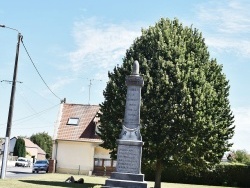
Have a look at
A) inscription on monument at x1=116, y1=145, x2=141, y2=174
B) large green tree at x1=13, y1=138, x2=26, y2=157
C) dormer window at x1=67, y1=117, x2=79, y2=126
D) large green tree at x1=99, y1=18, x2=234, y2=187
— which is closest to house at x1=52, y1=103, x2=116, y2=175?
dormer window at x1=67, y1=117, x2=79, y2=126

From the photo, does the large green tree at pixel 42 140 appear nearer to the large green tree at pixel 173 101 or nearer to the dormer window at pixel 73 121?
the dormer window at pixel 73 121

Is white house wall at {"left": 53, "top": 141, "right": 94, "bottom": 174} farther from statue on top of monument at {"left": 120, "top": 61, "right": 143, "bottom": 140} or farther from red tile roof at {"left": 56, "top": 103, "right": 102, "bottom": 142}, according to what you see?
statue on top of monument at {"left": 120, "top": 61, "right": 143, "bottom": 140}

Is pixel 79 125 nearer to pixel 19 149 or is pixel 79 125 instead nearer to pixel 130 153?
pixel 130 153

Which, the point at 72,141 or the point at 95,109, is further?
the point at 95,109

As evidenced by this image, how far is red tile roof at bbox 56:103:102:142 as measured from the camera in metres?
43.3

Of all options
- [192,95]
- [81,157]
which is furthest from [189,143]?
[81,157]

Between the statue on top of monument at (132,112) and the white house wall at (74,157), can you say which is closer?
the statue on top of monument at (132,112)

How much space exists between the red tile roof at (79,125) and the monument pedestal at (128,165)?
82.2ft

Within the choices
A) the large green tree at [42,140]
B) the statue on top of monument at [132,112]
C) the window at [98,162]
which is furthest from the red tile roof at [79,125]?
the large green tree at [42,140]

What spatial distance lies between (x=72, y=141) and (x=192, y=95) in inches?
876

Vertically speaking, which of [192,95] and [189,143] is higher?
[192,95]

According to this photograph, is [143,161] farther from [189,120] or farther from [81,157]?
[81,157]

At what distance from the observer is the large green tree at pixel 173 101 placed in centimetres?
2314

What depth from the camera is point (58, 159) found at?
142 feet
